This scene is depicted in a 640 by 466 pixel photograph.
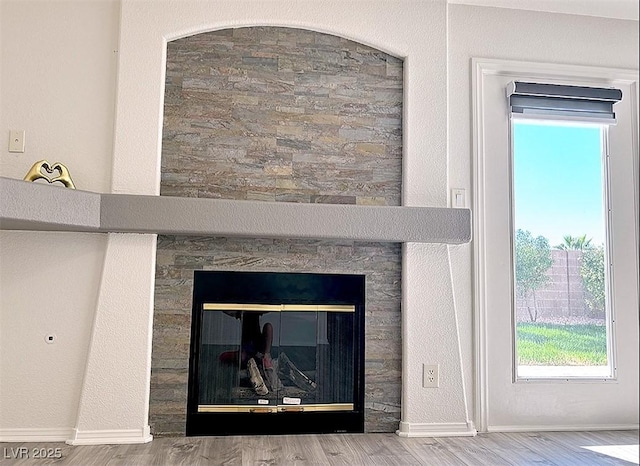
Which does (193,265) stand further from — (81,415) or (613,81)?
(613,81)

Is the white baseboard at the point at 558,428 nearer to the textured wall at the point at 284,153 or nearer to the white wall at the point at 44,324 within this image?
the textured wall at the point at 284,153

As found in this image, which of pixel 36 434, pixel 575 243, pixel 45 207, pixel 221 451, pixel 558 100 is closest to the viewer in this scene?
pixel 45 207

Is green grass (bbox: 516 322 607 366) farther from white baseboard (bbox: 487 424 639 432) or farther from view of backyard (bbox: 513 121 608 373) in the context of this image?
white baseboard (bbox: 487 424 639 432)

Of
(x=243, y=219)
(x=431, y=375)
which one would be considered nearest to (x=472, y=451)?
(x=431, y=375)

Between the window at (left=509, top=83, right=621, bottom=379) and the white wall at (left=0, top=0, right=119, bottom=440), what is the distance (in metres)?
1.94

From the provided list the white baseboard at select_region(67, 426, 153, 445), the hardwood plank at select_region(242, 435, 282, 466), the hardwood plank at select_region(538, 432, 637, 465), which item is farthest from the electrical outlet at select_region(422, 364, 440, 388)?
the white baseboard at select_region(67, 426, 153, 445)

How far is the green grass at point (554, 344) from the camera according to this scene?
2496 mm

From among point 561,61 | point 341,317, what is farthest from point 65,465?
point 561,61

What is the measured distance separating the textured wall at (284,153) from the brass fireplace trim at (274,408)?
10 cm

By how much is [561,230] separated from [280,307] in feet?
4.42

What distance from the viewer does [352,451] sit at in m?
2.21

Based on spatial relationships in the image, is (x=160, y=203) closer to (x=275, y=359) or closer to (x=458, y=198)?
(x=275, y=359)

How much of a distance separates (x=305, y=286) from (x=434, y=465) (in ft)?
3.02

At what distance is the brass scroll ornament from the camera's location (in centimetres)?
224
